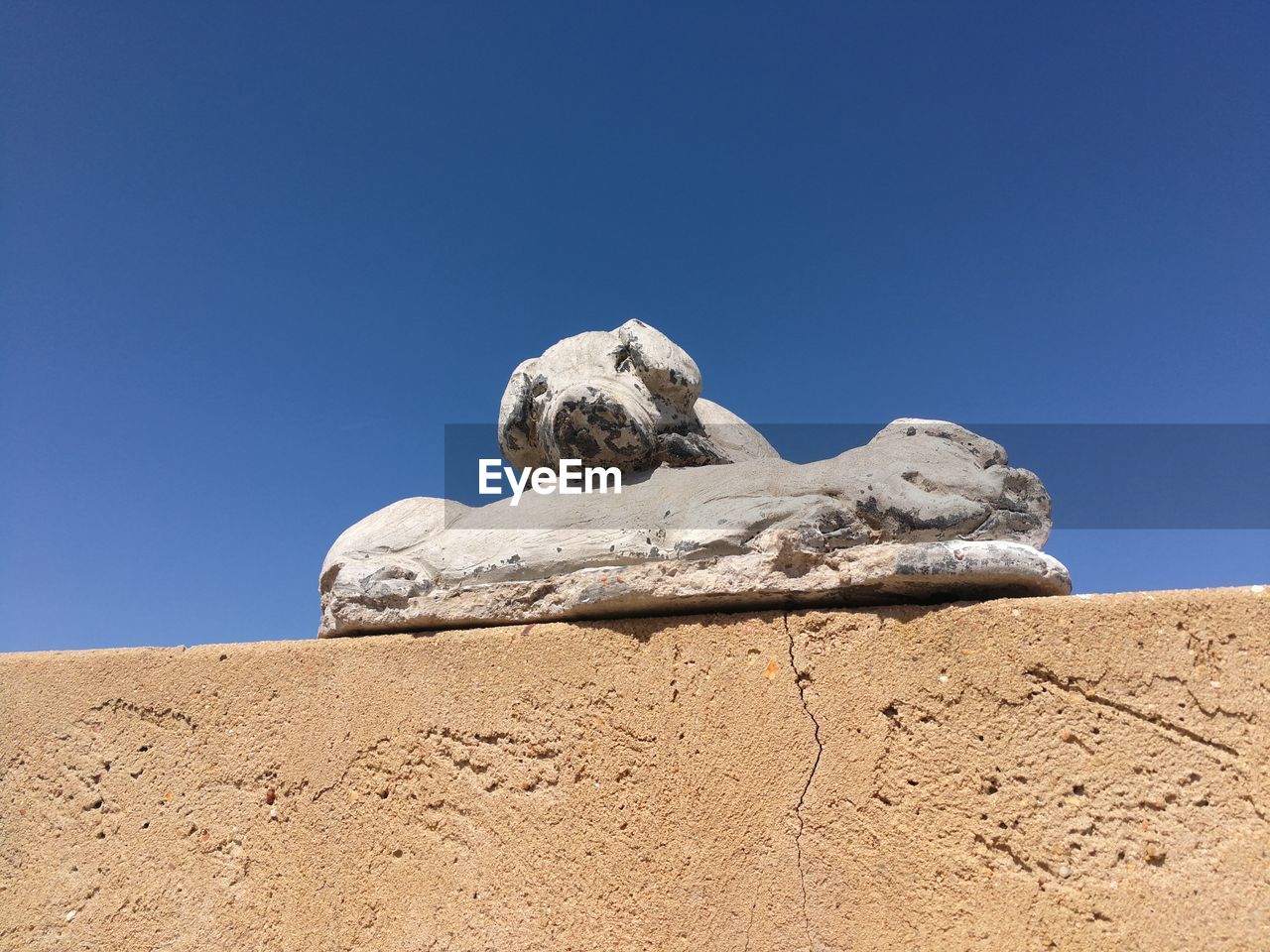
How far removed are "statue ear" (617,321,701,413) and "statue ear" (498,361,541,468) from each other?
38 centimetres

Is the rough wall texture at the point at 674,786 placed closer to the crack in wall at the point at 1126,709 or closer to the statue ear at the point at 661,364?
the crack in wall at the point at 1126,709

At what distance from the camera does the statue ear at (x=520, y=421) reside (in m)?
2.96

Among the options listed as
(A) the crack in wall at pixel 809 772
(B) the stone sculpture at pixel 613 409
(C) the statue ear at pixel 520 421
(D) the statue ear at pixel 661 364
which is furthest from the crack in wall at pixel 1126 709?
(C) the statue ear at pixel 520 421

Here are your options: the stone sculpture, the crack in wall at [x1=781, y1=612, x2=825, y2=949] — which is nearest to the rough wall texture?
the crack in wall at [x1=781, y1=612, x2=825, y2=949]

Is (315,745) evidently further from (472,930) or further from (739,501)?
(739,501)

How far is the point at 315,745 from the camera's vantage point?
2.38m

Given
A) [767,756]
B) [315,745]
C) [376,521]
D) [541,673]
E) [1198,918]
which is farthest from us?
[376,521]

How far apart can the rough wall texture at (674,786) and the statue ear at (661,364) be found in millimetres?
951

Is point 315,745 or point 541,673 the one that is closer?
point 541,673

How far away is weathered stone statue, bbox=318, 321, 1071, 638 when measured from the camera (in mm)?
2031

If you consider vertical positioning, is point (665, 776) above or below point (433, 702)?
below

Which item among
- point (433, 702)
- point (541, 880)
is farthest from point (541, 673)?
point (541, 880)

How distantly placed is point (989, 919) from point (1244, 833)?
0.52m

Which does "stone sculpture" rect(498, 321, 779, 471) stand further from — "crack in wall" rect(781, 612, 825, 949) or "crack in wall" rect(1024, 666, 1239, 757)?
"crack in wall" rect(1024, 666, 1239, 757)
